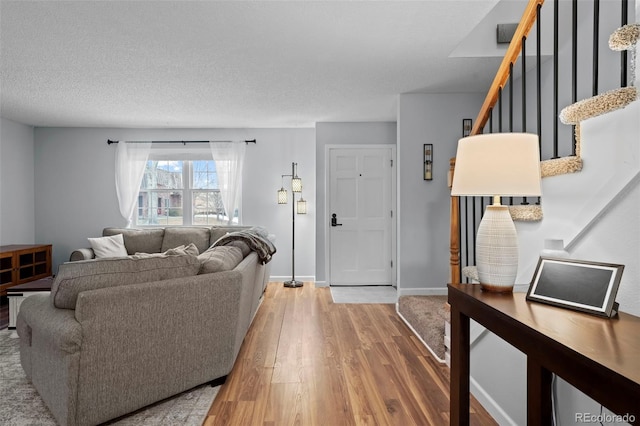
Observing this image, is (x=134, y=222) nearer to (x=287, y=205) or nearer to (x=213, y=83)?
(x=287, y=205)

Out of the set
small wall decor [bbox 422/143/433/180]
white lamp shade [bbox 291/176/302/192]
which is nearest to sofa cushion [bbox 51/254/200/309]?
small wall decor [bbox 422/143/433/180]

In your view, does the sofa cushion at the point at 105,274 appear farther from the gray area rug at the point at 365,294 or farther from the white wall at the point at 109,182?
the white wall at the point at 109,182

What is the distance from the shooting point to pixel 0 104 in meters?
4.37

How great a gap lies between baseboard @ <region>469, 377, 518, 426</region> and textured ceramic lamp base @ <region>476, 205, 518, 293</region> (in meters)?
0.92

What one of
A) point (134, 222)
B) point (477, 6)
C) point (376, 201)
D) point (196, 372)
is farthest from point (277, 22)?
point (134, 222)

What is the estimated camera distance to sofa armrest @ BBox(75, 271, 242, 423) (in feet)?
5.69

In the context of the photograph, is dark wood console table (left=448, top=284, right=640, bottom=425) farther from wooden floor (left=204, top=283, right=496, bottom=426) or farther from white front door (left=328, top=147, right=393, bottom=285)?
white front door (left=328, top=147, right=393, bottom=285)

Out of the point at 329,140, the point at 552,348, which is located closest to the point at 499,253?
the point at 552,348

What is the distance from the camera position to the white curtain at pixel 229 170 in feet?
18.2

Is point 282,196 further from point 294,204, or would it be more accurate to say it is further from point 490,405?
point 490,405

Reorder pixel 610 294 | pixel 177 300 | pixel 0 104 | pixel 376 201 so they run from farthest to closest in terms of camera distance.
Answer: pixel 376 201 → pixel 0 104 → pixel 177 300 → pixel 610 294

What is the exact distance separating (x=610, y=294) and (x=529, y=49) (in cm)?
324

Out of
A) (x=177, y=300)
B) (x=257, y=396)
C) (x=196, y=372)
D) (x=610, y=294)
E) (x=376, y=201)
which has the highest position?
(x=376, y=201)

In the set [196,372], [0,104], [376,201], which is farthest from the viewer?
[376,201]
